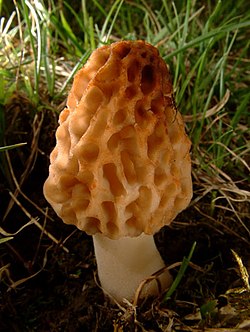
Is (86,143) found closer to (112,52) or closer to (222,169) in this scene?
(112,52)

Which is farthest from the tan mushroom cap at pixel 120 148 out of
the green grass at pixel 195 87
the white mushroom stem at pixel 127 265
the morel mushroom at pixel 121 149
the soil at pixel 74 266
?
the green grass at pixel 195 87

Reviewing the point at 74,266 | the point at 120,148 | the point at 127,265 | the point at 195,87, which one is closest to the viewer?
the point at 120,148

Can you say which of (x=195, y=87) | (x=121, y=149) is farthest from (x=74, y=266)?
(x=195, y=87)

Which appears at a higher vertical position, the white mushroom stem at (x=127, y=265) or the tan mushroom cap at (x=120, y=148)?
the tan mushroom cap at (x=120, y=148)

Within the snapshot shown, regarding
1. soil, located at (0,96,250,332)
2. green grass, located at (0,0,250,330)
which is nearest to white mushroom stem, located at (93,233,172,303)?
soil, located at (0,96,250,332)

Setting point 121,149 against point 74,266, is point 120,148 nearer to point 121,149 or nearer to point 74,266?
point 121,149

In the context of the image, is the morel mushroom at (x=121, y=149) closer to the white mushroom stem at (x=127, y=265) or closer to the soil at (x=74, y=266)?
the white mushroom stem at (x=127, y=265)

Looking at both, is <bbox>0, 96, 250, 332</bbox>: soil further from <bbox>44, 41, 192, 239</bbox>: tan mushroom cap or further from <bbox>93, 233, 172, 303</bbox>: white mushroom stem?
<bbox>44, 41, 192, 239</bbox>: tan mushroom cap
